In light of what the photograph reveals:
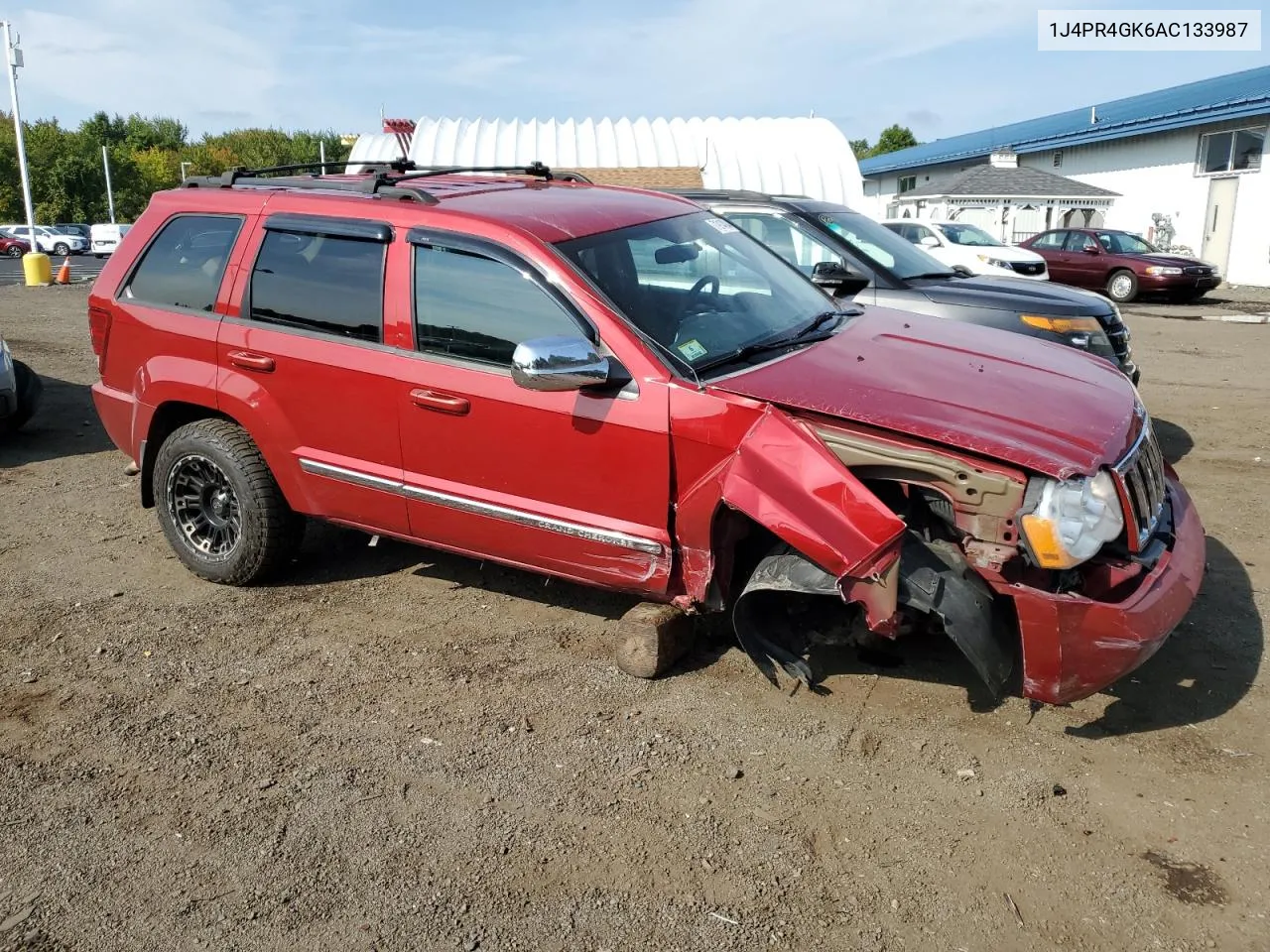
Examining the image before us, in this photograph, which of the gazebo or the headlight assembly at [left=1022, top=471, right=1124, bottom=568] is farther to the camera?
the gazebo

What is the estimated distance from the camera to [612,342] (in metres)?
3.91

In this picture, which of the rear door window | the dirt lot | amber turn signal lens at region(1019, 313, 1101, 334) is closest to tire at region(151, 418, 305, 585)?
the dirt lot

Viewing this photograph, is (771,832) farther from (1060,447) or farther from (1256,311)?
(1256,311)

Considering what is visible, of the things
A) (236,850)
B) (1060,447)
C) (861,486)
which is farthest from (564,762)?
(1060,447)

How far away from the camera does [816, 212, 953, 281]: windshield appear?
784cm

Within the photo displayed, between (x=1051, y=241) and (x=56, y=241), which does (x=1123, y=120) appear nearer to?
(x=1051, y=241)

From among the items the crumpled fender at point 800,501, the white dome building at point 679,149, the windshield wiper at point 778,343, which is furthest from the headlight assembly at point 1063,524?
the white dome building at point 679,149

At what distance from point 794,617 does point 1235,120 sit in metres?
26.2

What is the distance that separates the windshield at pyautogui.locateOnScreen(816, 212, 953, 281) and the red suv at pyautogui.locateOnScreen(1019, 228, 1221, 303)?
560 inches

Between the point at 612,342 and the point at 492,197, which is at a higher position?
the point at 492,197

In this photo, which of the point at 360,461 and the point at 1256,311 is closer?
the point at 360,461

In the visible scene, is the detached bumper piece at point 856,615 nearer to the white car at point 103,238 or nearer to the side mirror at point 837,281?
the side mirror at point 837,281

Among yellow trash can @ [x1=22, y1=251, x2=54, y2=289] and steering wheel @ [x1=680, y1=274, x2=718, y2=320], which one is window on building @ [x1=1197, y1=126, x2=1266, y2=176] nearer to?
steering wheel @ [x1=680, y1=274, x2=718, y2=320]

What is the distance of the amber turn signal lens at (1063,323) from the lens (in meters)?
7.14
